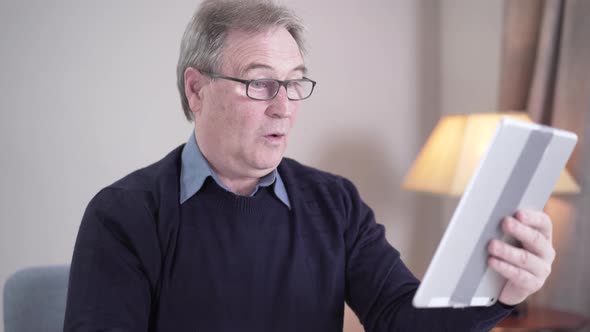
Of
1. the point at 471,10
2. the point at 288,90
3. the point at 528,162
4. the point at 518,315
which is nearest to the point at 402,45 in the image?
the point at 471,10

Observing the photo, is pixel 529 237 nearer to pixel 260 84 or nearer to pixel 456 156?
pixel 260 84

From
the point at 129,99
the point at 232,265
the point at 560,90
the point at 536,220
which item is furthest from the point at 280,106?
the point at 560,90

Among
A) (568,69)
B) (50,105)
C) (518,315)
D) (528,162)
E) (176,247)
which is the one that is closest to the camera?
(528,162)

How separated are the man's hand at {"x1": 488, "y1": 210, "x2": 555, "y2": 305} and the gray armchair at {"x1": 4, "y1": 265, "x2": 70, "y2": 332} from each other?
95cm

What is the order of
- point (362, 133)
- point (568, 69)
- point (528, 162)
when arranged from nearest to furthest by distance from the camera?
point (528, 162) < point (568, 69) < point (362, 133)

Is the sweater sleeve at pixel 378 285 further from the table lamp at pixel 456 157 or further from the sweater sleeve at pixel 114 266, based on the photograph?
the table lamp at pixel 456 157

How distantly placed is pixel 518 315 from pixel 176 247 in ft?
5.61

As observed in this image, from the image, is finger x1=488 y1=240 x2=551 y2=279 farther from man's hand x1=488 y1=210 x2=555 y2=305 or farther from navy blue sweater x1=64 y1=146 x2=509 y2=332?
navy blue sweater x1=64 y1=146 x2=509 y2=332

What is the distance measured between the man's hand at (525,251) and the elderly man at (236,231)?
222 mm

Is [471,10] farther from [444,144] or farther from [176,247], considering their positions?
[176,247]

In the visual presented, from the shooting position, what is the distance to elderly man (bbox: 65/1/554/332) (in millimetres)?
1266

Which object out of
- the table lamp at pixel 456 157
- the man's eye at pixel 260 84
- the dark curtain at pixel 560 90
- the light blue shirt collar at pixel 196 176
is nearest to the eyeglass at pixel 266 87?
the man's eye at pixel 260 84

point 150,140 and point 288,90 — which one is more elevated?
point 288,90

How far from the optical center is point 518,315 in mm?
2570
